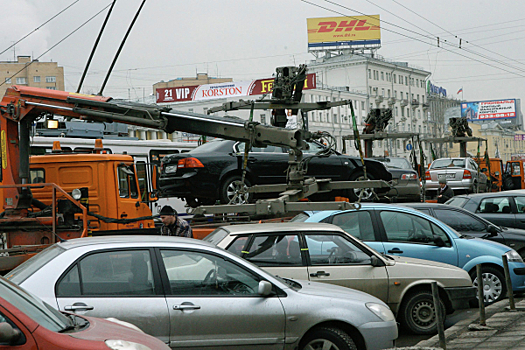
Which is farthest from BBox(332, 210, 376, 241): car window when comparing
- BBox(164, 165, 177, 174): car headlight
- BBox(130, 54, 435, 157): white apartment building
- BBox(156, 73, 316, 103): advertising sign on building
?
BBox(130, 54, 435, 157): white apartment building

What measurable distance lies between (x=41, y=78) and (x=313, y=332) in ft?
348

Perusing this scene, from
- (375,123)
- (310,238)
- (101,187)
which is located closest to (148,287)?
(310,238)

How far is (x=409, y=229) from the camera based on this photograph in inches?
368

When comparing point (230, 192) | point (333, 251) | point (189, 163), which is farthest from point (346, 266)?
point (189, 163)

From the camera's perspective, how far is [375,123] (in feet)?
60.7

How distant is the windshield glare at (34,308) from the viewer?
149 inches

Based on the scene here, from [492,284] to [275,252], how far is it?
172 inches

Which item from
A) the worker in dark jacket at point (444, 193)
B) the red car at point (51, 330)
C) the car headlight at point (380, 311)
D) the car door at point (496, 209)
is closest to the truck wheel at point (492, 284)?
the car door at point (496, 209)

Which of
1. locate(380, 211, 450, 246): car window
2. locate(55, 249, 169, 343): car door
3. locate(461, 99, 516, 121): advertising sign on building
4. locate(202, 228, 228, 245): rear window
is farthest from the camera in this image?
locate(461, 99, 516, 121): advertising sign on building

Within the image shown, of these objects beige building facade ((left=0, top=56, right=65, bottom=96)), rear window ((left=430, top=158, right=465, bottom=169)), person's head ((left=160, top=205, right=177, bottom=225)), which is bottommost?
person's head ((left=160, top=205, right=177, bottom=225))

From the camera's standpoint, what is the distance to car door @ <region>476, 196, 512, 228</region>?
13.5 metres

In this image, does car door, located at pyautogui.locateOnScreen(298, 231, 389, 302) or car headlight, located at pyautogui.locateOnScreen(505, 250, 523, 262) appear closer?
car door, located at pyautogui.locateOnScreen(298, 231, 389, 302)

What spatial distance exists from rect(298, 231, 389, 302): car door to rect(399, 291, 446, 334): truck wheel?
45cm

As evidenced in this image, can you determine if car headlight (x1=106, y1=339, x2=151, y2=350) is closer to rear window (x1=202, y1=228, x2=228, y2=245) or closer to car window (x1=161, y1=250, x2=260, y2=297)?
car window (x1=161, y1=250, x2=260, y2=297)
